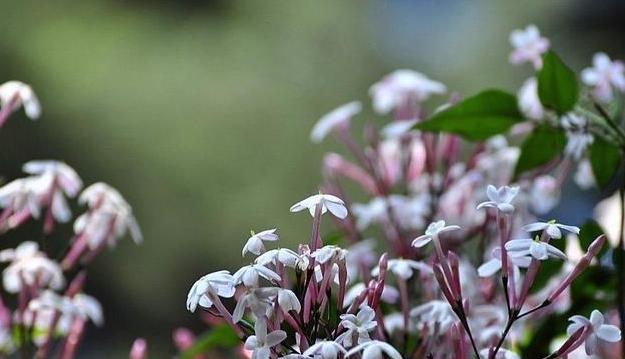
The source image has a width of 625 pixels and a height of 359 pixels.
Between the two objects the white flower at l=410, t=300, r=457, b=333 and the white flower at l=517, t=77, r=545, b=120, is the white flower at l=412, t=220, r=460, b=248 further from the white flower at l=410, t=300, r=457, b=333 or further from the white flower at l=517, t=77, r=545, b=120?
the white flower at l=517, t=77, r=545, b=120

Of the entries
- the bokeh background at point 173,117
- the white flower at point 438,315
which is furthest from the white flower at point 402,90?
the bokeh background at point 173,117

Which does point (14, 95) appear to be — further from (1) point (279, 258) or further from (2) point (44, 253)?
(1) point (279, 258)

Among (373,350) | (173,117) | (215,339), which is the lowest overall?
(173,117)

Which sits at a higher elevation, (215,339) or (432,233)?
(432,233)

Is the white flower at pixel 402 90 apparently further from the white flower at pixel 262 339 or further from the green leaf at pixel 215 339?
the white flower at pixel 262 339

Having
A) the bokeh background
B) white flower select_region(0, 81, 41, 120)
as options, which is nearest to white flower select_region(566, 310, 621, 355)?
white flower select_region(0, 81, 41, 120)

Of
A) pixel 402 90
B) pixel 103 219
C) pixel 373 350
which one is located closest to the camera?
pixel 373 350

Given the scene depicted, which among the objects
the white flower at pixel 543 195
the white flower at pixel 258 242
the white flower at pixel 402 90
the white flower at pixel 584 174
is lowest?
the white flower at pixel 543 195

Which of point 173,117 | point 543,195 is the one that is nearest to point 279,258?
point 543,195
